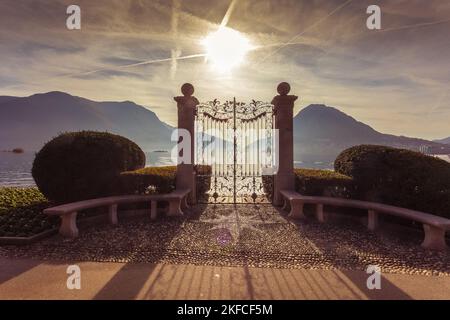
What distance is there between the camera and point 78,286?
12.5ft

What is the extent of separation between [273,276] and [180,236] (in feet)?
8.79

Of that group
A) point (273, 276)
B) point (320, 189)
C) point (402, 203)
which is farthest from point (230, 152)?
point (273, 276)

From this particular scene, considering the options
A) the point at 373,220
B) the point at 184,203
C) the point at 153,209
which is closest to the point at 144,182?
the point at 153,209

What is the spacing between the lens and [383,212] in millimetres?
6559

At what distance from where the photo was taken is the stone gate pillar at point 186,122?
9.20 metres

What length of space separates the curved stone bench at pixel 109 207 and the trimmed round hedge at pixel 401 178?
5274mm

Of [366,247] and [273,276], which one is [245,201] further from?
[273,276]

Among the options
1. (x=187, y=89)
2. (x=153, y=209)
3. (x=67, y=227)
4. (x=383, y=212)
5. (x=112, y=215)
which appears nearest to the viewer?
(x=67, y=227)

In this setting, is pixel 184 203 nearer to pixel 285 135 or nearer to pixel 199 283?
pixel 285 135

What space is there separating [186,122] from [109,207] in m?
3.68

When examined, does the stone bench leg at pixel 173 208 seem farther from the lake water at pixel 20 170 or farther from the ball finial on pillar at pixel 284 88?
the lake water at pixel 20 170

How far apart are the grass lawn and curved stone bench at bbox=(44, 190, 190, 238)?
474mm

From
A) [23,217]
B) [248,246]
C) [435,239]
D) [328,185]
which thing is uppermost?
[328,185]

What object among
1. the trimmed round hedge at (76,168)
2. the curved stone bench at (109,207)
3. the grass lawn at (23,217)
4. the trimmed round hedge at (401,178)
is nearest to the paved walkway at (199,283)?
the grass lawn at (23,217)
